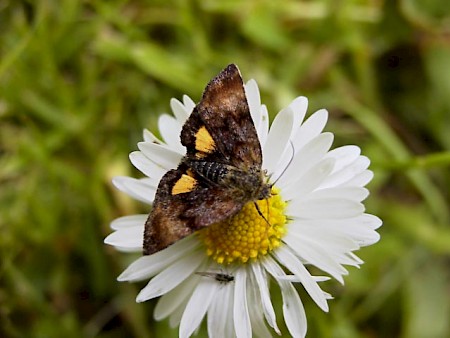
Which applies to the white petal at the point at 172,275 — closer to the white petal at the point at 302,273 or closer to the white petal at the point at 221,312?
the white petal at the point at 221,312

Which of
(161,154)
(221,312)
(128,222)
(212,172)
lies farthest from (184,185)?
(221,312)

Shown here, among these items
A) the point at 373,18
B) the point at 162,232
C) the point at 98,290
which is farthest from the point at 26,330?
the point at 373,18

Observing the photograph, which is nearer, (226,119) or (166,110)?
(226,119)

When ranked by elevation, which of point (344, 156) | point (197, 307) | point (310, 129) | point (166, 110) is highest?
point (166, 110)

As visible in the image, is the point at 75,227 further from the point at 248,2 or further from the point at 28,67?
the point at 248,2

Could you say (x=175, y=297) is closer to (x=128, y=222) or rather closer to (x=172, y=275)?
(x=172, y=275)

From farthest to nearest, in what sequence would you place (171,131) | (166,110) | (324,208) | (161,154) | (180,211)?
(166,110)
(171,131)
(161,154)
(324,208)
(180,211)
